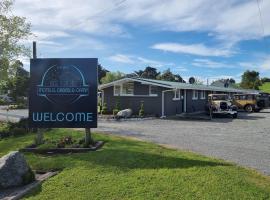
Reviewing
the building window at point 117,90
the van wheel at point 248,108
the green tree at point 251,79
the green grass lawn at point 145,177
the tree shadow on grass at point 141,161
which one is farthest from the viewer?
the green tree at point 251,79

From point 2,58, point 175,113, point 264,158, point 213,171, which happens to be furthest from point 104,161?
point 175,113

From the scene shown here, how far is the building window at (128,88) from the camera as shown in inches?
1185

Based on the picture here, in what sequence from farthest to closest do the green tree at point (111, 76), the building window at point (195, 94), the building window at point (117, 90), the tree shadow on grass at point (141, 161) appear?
1. the green tree at point (111, 76)
2. the building window at point (195, 94)
3. the building window at point (117, 90)
4. the tree shadow on grass at point (141, 161)

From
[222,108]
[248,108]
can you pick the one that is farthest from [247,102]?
[222,108]

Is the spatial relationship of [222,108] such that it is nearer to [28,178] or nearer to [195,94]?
[195,94]

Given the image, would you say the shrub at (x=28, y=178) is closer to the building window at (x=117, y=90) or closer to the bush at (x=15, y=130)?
the bush at (x=15, y=130)

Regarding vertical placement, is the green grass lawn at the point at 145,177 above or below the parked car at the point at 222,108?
below

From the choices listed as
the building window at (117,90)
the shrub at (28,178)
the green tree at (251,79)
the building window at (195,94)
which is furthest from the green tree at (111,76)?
the shrub at (28,178)

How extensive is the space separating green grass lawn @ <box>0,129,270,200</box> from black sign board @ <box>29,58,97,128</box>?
179cm

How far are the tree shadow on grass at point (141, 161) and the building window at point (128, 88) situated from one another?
19608mm

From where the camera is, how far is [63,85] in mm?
12250

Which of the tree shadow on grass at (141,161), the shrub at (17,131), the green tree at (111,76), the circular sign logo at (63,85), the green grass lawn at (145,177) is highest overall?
the green tree at (111,76)

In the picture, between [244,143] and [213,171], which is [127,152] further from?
[244,143]

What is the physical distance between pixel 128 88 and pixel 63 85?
A: 18239 millimetres
